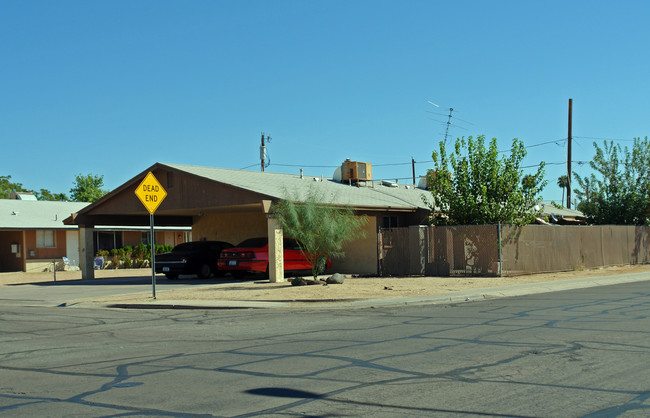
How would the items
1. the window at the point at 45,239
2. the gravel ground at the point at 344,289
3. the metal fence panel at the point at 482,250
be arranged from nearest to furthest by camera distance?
the gravel ground at the point at 344,289 < the metal fence panel at the point at 482,250 < the window at the point at 45,239

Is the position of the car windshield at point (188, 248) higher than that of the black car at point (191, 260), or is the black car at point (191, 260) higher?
the car windshield at point (188, 248)

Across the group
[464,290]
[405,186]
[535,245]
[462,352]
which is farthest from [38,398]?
[405,186]

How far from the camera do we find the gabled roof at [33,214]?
37656 mm

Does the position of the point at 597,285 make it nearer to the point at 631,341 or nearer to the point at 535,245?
the point at 535,245

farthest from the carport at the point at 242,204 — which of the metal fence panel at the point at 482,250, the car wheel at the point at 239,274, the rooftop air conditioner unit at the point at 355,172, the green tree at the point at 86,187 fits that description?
the green tree at the point at 86,187

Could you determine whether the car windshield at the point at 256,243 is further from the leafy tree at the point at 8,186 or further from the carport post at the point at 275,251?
the leafy tree at the point at 8,186

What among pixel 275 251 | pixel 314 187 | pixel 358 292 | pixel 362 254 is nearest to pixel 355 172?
pixel 362 254

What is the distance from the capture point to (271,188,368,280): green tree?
2212cm

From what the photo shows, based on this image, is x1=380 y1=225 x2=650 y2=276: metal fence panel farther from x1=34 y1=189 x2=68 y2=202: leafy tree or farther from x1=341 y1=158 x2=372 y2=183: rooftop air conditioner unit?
x1=34 y1=189 x2=68 y2=202: leafy tree

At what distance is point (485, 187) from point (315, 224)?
7.63m

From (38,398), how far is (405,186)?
101 feet

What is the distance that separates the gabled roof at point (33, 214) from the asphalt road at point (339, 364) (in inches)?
970

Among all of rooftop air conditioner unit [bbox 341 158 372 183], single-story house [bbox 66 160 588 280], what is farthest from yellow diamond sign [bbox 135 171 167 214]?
rooftop air conditioner unit [bbox 341 158 372 183]

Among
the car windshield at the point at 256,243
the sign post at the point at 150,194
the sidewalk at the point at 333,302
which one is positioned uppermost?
the sign post at the point at 150,194
